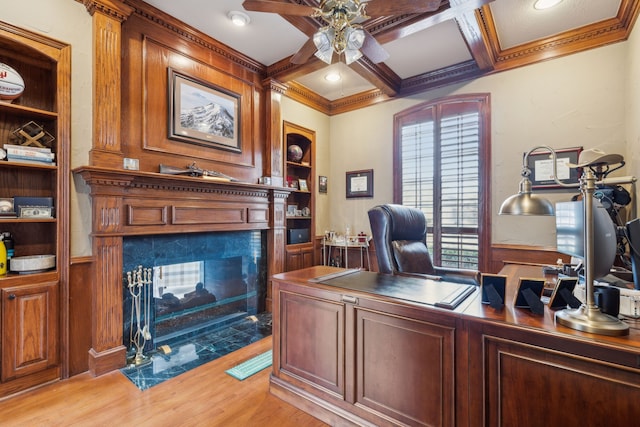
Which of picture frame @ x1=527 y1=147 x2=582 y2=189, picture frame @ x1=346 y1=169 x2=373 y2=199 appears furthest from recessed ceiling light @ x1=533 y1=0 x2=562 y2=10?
picture frame @ x1=346 y1=169 x2=373 y2=199

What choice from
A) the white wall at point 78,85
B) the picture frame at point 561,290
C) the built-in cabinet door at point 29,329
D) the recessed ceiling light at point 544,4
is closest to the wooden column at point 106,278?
the white wall at point 78,85

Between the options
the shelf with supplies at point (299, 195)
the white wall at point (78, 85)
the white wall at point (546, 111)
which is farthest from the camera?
the shelf with supplies at point (299, 195)

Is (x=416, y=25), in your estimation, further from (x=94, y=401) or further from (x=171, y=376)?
(x=94, y=401)

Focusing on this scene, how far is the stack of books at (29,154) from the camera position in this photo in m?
1.99

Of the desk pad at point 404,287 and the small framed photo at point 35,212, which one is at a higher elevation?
the small framed photo at point 35,212

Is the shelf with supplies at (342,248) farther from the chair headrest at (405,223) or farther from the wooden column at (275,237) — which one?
the chair headrest at (405,223)

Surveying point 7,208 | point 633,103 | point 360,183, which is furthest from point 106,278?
point 633,103

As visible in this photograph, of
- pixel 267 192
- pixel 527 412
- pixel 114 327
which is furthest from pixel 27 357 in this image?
pixel 527 412

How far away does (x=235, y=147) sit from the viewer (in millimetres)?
3348

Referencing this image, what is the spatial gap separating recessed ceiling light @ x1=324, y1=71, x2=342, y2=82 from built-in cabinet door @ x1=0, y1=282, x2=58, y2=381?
344 centimetres

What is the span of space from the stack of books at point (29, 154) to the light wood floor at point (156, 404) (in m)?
1.58

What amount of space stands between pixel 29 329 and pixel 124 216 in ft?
3.09

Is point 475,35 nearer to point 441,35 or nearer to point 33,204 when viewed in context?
point 441,35

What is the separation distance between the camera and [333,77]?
3859 millimetres
